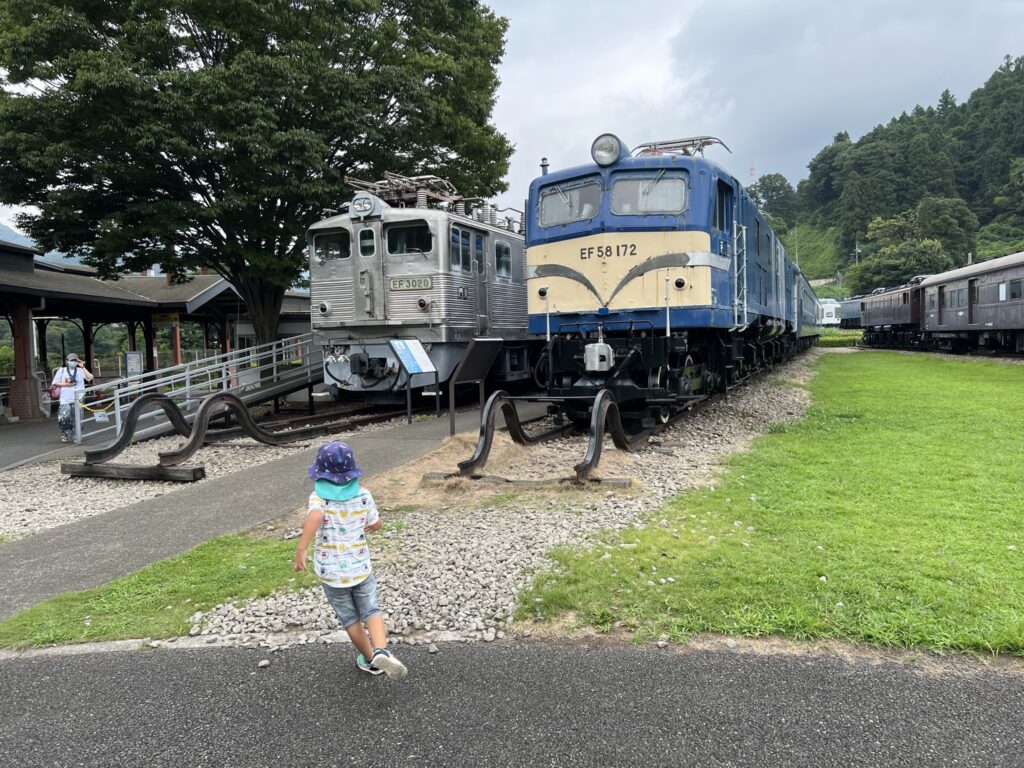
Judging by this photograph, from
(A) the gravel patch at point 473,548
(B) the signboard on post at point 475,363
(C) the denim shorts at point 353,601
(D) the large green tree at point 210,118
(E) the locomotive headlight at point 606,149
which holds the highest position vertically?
(D) the large green tree at point 210,118

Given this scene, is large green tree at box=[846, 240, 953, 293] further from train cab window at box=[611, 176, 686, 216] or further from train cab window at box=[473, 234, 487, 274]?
train cab window at box=[611, 176, 686, 216]

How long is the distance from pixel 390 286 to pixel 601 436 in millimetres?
7831

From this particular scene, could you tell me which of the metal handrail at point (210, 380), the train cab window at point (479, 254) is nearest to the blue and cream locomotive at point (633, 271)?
the train cab window at point (479, 254)

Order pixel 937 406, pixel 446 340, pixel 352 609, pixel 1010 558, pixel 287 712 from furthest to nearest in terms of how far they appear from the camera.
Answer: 1. pixel 446 340
2. pixel 937 406
3. pixel 1010 558
4. pixel 352 609
5. pixel 287 712

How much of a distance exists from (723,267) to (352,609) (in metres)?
8.19

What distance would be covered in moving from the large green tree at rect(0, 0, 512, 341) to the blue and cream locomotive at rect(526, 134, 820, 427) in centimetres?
629

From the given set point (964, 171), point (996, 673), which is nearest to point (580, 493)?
point (996, 673)

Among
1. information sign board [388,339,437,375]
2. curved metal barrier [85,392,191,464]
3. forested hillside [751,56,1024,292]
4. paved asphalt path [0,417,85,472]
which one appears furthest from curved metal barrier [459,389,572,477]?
forested hillside [751,56,1024,292]

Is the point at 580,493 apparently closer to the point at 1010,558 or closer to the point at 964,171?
the point at 1010,558

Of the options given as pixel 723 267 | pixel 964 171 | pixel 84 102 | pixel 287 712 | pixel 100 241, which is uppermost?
pixel 964 171

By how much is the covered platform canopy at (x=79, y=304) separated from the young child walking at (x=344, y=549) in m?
14.7

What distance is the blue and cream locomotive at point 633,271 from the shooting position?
9664mm

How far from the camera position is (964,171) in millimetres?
100375

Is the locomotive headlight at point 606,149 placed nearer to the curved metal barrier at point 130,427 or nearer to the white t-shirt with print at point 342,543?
the curved metal barrier at point 130,427
